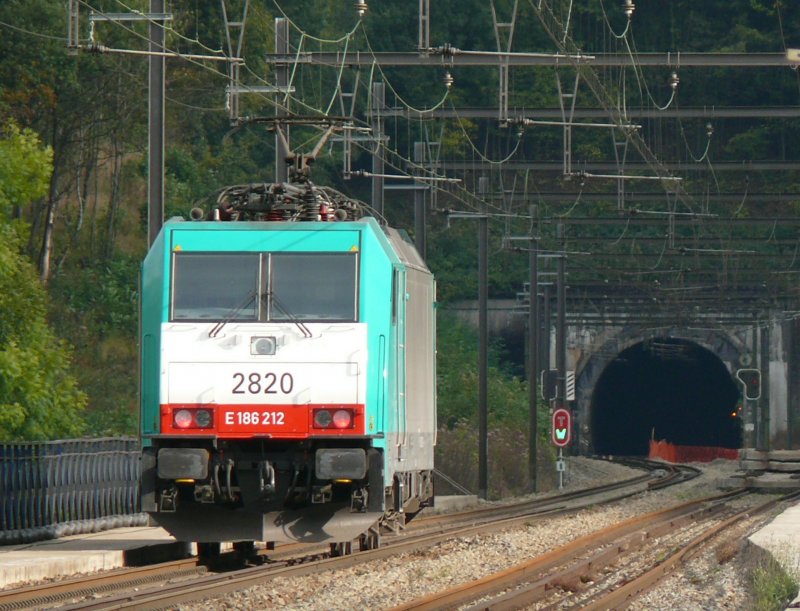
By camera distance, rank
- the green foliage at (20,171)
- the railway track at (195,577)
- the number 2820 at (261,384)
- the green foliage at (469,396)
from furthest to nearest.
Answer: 1. the green foliage at (469,396)
2. the green foliage at (20,171)
3. the number 2820 at (261,384)
4. the railway track at (195,577)

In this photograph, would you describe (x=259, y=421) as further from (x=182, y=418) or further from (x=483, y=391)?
(x=483, y=391)

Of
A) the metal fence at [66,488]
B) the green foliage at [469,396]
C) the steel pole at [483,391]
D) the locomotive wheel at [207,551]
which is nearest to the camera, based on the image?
the locomotive wheel at [207,551]

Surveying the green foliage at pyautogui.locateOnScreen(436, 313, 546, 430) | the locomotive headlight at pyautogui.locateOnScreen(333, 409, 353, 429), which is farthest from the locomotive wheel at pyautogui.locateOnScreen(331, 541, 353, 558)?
the green foliage at pyautogui.locateOnScreen(436, 313, 546, 430)

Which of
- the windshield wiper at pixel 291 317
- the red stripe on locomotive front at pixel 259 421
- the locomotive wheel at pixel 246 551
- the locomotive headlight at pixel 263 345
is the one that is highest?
the windshield wiper at pixel 291 317

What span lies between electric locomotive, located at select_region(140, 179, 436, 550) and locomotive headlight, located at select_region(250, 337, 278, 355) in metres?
0.01

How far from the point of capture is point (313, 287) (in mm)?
17359

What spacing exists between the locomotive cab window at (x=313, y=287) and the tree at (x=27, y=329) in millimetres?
13325

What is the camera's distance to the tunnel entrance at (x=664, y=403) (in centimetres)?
9138

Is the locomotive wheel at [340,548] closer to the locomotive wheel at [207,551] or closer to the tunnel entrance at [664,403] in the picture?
the locomotive wheel at [207,551]

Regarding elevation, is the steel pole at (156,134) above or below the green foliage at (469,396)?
above

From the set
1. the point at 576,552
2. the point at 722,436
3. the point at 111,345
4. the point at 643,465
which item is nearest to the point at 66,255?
the point at 111,345

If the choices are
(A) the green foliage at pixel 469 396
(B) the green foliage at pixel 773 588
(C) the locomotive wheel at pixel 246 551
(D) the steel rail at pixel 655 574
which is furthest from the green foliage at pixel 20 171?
→ (A) the green foliage at pixel 469 396

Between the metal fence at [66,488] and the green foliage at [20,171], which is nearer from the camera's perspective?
the metal fence at [66,488]

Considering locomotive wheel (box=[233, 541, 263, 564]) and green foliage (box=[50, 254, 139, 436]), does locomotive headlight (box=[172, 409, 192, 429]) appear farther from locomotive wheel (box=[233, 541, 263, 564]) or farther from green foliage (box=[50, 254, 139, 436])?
green foliage (box=[50, 254, 139, 436])
